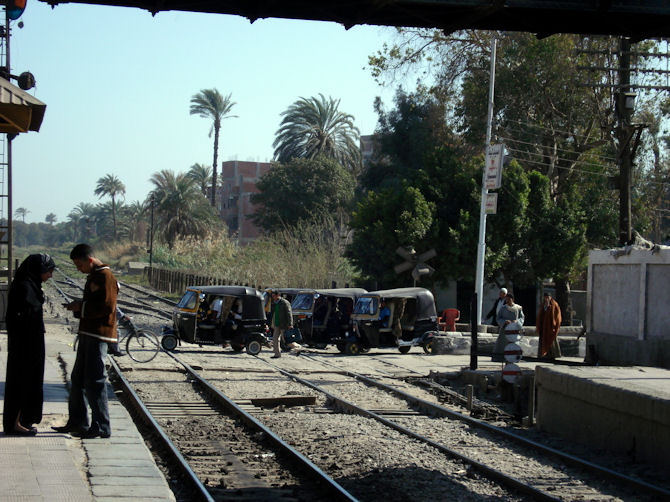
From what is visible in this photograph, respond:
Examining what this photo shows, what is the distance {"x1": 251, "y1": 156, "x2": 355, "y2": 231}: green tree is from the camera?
68625mm

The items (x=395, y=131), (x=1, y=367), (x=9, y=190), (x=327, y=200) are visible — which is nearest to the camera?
(x=1, y=367)

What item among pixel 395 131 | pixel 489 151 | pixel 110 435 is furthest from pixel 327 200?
pixel 110 435

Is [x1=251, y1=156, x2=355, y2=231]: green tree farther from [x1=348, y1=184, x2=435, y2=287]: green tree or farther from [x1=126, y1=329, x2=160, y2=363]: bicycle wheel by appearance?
[x1=126, y1=329, x2=160, y2=363]: bicycle wheel

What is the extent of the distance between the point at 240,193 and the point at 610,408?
95086 mm

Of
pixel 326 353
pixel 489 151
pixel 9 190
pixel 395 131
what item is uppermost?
pixel 395 131

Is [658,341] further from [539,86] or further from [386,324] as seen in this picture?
[539,86]

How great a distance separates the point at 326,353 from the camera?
84.4ft

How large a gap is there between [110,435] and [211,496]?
2.28 m

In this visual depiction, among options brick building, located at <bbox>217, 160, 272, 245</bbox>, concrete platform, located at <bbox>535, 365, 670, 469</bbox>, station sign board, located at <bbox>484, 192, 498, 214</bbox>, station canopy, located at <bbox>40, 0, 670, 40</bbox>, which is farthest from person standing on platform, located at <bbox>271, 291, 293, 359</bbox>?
brick building, located at <bbox>217, 160, 272, 245</bbox>

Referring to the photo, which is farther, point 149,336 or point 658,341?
point 149,336

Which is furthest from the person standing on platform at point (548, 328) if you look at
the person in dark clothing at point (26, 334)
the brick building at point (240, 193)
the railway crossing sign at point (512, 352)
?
Result: the brick building at point (240, 193)

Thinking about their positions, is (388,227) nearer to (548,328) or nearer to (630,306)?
(548,328)

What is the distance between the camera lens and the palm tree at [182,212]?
282 ft

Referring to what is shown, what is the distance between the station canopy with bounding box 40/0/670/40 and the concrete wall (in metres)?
10.6
